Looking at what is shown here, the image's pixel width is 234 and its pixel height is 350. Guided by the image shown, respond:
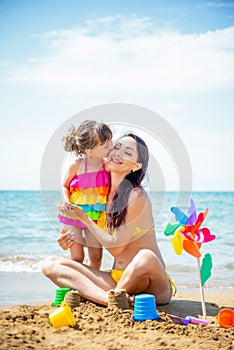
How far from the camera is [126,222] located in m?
3.61

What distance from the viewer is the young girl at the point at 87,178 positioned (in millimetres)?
3975

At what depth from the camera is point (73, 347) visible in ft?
8.20

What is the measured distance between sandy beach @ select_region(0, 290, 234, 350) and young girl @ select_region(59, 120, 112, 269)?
0.76 meters

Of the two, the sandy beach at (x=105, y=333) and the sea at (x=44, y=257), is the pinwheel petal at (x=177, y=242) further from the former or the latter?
the sandy beach at (x=105, y=333)

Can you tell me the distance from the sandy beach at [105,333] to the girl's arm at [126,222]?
1.57ft

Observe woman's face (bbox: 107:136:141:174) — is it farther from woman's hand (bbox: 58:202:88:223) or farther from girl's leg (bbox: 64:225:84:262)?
girl's leg (bbox: 64:225:84:262)

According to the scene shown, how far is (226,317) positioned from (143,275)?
644 mm

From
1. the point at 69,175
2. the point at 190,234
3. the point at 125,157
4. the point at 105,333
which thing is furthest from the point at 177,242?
the point at 69,175

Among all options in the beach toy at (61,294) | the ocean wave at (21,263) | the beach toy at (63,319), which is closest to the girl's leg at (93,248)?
the beach toy at (61,294)

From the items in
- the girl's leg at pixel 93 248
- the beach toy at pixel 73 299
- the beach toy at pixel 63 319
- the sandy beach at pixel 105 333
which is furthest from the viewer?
the girl's leg at pixel 93 248

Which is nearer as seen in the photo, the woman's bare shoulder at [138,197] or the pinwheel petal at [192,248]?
the pinwheel petal at [192,248]

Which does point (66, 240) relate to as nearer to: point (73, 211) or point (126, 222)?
point (73, 211)

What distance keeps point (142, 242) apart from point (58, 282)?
728mm

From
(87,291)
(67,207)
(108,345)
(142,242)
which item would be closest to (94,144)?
(67,207)
